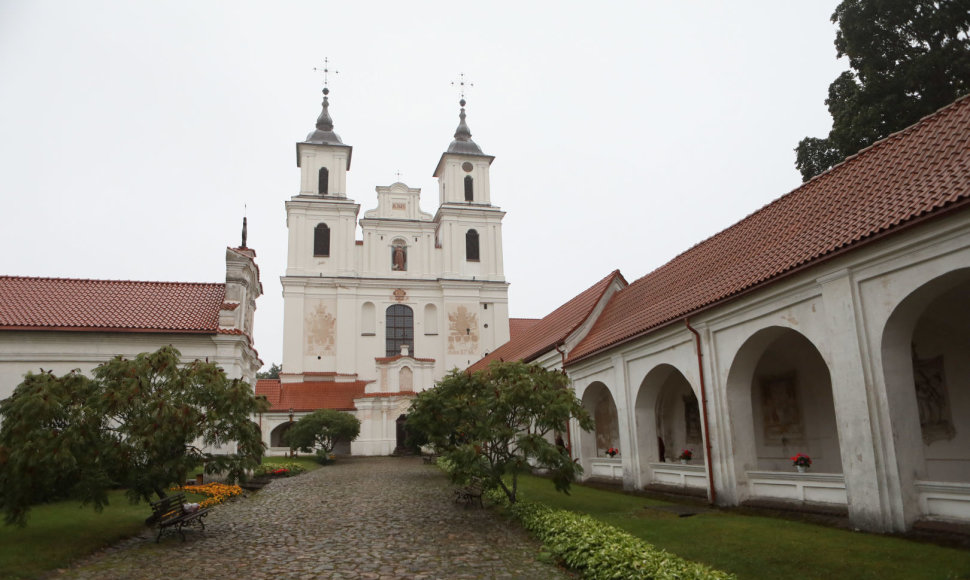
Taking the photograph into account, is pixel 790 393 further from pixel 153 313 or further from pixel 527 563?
pixel 153 313

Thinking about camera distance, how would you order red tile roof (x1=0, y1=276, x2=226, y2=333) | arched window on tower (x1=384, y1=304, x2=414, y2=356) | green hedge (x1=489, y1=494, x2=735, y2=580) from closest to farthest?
1. green hedge (x1=489, y1=494, x2=735, y2=580)
2. red tile roof (x1=0, y1=276, x2=226, y2=333)
3. arched window on tower (x1=384, y1=304, x2=414, y2=356)

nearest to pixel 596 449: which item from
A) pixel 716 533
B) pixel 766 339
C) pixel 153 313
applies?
pixel 766 339

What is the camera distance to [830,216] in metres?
12.4

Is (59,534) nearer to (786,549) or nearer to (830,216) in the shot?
(786,549)

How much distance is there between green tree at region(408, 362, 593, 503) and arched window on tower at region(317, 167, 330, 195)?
3473 cm

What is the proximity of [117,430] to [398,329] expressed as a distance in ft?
111

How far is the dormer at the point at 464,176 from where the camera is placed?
48875 millimetres

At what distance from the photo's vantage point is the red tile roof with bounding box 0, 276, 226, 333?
21194 millimetres

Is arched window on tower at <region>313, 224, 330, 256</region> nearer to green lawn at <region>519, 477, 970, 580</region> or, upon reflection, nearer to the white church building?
the white church building

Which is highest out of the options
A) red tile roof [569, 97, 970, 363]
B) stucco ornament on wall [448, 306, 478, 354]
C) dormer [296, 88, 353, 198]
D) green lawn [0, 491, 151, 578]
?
dormer [296, 88, 353, 198]

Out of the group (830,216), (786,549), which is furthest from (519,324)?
(786,549)

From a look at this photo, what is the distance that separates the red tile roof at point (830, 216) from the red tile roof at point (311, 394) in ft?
82.9

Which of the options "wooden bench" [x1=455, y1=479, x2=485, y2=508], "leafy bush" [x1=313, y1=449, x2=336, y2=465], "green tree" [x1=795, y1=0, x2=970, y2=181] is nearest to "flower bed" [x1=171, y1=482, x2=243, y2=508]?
"wooden bench" [x1=455, y1=479, x2=485, y2=508]

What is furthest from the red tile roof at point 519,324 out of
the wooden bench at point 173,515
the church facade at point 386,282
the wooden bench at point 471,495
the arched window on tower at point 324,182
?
the wooden bench at point 173,515
